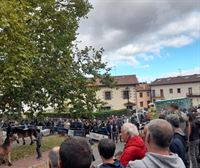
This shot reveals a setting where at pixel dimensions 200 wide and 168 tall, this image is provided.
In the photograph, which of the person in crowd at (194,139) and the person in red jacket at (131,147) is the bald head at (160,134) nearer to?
the person in red jacket at (131,147)

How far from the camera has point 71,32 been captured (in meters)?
29.0

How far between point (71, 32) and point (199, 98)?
7957 centimetres

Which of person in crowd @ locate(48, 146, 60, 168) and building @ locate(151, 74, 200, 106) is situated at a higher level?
building @ locate(151, 74, 200, 106)

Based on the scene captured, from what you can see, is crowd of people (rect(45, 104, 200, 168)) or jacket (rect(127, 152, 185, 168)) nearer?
crowd of people (rect(45, 104, 200, 168))

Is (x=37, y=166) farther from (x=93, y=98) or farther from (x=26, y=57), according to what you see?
(x=93, y=98)

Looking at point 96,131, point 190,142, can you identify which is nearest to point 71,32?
point 96,131

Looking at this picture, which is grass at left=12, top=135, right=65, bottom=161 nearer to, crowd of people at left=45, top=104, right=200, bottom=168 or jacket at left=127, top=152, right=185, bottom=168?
crowd of people at left=45, top=104, right=200, bottom=168

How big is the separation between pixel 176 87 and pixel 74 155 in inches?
4268

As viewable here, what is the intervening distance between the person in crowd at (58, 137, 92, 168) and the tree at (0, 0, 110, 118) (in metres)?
15.4

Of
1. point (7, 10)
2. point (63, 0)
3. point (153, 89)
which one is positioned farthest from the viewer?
point (153, 89)

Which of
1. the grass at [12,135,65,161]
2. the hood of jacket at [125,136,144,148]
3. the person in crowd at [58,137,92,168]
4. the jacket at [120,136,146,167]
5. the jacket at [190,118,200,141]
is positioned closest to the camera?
the person in crowd at [58,137,92,168]

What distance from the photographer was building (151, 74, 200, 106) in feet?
354

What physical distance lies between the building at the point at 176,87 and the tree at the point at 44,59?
77236mm

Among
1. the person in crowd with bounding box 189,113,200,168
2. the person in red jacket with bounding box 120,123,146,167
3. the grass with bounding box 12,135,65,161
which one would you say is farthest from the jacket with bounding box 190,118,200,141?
the grass with bounding box 12,135,65,161
